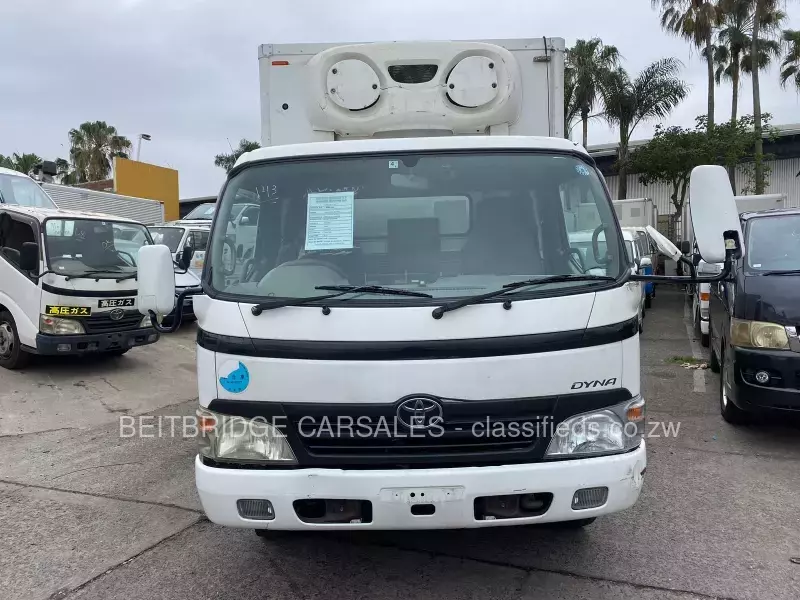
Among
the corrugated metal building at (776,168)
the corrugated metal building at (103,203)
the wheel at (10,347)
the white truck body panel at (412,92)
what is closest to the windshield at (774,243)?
the white truck body panel at (412,92)

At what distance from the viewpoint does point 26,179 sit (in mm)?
11016

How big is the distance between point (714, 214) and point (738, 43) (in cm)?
2876

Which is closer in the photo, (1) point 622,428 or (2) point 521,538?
(1) point 622,428

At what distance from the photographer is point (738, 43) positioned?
2692 centimetres

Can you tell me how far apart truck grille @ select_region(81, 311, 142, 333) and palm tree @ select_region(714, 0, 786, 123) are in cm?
2356

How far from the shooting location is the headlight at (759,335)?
501 centimetres

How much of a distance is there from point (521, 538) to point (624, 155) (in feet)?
84.1

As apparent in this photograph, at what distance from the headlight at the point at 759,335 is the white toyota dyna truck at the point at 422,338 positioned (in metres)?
2.43

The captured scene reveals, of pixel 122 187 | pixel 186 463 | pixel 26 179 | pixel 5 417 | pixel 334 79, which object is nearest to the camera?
pixel 334 79

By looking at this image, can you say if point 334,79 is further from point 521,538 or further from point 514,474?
point 521,538

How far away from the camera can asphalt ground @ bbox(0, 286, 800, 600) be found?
10.9ft

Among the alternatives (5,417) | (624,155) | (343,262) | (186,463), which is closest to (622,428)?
(343,262)

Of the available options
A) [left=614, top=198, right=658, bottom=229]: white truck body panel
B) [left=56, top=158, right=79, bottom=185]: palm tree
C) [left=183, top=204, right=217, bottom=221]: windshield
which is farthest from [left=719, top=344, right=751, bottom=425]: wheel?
[left=56, top=158, right=79, bottom=185]: palm tree

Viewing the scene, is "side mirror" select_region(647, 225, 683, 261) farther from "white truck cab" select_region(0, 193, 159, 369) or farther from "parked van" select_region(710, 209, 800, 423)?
"white truck cab" select_region(0, 193, 159, 369)
